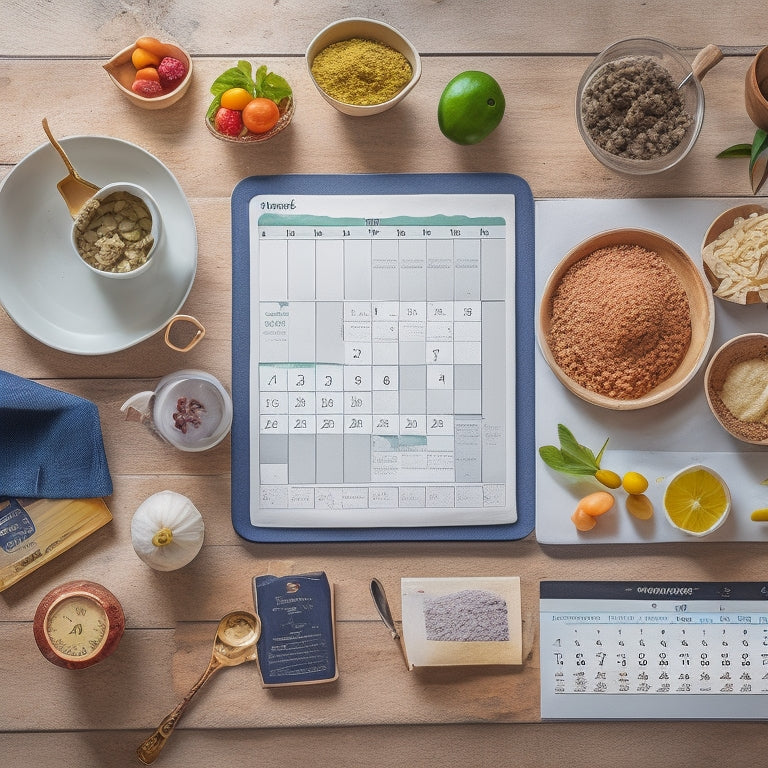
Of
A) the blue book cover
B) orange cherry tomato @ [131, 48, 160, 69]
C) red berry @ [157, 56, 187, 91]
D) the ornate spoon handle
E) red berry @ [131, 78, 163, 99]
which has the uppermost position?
orange cherry tomato @ [131, 48, 160, 69]

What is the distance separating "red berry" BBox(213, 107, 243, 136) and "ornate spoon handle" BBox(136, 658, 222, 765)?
0.74 meters

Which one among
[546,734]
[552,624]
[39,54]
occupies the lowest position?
[546,734]

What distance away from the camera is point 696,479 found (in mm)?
899

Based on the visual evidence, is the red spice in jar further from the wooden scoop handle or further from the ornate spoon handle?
the ornate spoon handle

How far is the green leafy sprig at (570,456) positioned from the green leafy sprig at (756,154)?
434 mm

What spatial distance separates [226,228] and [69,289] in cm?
23

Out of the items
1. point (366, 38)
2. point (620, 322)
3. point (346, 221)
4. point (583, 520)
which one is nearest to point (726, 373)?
point (620, 322)

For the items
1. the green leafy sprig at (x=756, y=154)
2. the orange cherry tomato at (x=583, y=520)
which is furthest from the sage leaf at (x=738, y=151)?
the orange cherry tomato at (x=583, y=520)

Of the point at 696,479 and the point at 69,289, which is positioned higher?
the point at 69,289

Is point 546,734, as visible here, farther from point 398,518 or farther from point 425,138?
point 425,138

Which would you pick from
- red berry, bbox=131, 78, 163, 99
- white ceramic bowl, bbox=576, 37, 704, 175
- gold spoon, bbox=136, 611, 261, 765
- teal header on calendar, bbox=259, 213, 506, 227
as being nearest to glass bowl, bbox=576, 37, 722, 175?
white ceramic bowl, bbox=576, 37, 704, 175

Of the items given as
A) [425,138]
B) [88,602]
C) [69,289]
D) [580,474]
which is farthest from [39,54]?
[580,474]

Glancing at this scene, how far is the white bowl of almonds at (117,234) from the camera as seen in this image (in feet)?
2.72

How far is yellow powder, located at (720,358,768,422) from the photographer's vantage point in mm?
877
